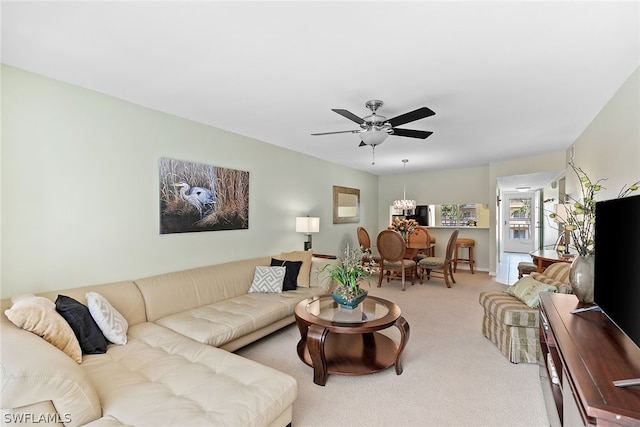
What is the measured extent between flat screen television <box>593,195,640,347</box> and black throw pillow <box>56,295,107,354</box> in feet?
9.67

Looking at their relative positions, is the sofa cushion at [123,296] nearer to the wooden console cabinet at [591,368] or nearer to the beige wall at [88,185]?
the beige wall at [88,185]

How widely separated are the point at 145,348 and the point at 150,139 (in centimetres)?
197

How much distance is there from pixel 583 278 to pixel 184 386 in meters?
2.58

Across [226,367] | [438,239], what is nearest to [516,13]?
[226,367]

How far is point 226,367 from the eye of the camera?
190 centimetres

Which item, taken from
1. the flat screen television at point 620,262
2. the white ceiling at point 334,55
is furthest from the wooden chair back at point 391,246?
the flat screen television at point 620,262

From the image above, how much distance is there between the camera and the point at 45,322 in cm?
179

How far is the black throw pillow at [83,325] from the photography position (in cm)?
203

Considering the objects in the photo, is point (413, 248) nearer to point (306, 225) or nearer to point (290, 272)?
point (306, 225)

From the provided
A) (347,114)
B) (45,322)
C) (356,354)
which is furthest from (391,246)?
(45,322)

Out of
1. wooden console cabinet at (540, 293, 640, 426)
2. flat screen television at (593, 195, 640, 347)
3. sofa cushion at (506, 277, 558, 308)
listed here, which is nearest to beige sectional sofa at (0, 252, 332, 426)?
wooden console cabinet at (540, 293, 640, 426)

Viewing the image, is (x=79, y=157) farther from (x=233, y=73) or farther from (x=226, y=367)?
(x=226, y=367)

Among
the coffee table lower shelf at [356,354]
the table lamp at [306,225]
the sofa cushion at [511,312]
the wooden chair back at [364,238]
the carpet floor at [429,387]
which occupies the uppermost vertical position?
the table lamp at [306,225]

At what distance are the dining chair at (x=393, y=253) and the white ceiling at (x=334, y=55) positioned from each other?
244 centimetres
